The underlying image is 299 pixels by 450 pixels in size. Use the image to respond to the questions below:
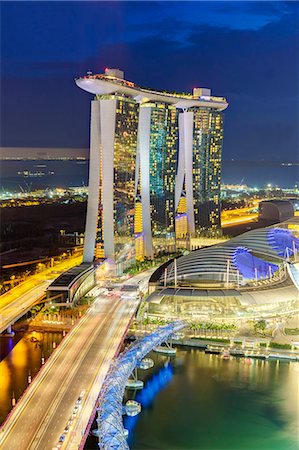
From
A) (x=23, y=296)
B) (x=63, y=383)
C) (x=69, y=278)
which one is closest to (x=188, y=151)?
(x=69, y=278)

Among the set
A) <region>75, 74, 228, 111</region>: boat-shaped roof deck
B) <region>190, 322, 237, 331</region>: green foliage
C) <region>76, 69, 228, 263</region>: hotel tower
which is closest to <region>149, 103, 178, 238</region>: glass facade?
<region>76, 69, 228, 263</region>: hotel tower

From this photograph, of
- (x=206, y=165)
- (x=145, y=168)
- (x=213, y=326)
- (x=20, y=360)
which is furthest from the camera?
(x=206, y=165)

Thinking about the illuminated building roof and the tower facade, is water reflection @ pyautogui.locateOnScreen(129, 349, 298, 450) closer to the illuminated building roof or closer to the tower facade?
the tower facade

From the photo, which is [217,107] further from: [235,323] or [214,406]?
[214,406]

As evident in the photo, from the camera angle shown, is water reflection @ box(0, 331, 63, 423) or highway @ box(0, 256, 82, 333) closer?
water reflection @ box(0, 331, 63, 423)

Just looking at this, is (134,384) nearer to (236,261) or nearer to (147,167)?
(236,261)

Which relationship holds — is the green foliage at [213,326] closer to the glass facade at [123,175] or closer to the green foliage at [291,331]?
the green foliage at [291,331]
